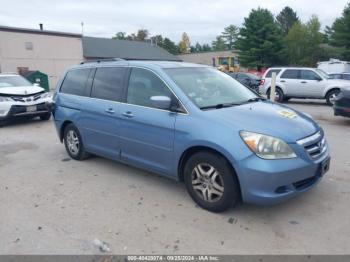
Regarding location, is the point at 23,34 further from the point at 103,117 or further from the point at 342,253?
the point at 342,253

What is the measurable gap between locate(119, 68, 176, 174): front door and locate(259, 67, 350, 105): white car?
38.8ft

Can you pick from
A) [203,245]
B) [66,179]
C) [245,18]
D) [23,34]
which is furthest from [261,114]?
[245,18]

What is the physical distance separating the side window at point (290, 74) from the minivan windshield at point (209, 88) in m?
11.5

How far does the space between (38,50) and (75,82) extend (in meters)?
23.6

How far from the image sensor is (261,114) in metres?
4.06

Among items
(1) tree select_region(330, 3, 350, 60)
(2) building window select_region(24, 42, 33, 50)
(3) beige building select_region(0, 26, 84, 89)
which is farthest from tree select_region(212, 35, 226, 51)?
(2) building window select_region(24, 42, 33, 50)

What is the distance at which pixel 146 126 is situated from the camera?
14.7 ft

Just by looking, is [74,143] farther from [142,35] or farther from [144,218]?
[142,35]

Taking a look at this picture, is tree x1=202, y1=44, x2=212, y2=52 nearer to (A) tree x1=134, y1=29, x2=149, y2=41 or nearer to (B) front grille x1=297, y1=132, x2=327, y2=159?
(A) tree x1=134, y1=29, x2=149, y2=41

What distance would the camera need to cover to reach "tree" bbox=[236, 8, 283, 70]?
1789 inches

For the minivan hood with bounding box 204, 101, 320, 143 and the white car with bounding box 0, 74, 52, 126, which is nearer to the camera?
the minivan hood with bounding box 204, 101, 320, 143

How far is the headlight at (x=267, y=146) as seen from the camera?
3.54 m

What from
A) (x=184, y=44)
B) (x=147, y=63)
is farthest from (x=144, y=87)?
(x=184, y=44)

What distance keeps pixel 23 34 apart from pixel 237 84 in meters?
25.0
